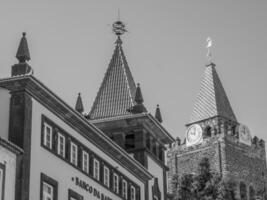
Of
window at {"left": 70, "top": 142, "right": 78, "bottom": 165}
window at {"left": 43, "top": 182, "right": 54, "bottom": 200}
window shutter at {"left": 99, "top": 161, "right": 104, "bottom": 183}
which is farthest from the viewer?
window shutter at {"left": 99, "top": 161, "right": 104, "bottom": 183}

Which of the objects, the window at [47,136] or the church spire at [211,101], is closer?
the window at [47,136]

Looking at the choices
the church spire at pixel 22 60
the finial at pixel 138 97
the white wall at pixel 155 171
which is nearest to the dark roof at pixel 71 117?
the church spire at pixel 22 60

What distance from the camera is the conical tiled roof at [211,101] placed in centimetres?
12475

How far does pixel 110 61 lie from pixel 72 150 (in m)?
17.6

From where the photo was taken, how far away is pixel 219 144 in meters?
121

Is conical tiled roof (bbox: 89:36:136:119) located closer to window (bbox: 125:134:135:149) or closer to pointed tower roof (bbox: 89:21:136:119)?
pointed tower roof (bbox: 89:21:136:119)

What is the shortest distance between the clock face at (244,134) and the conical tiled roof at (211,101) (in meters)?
1.76

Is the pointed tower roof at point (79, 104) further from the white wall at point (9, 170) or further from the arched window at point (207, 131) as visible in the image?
the arched window at point (207, 131)

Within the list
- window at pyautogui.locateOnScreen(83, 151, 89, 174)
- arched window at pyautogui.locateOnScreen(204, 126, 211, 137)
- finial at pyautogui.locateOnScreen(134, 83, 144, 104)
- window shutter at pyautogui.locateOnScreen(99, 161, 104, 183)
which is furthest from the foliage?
window at pyautogui.locateOnScreen(83, 151, 89, 174)

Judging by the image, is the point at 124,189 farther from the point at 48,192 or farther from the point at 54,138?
the point at 48,192

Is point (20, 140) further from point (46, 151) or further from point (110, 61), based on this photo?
point (110, 61)

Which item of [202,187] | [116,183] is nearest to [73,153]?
[116,183]

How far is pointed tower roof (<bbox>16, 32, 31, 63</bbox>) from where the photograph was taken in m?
42.9

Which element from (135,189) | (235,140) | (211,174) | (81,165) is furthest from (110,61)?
(235,140)
